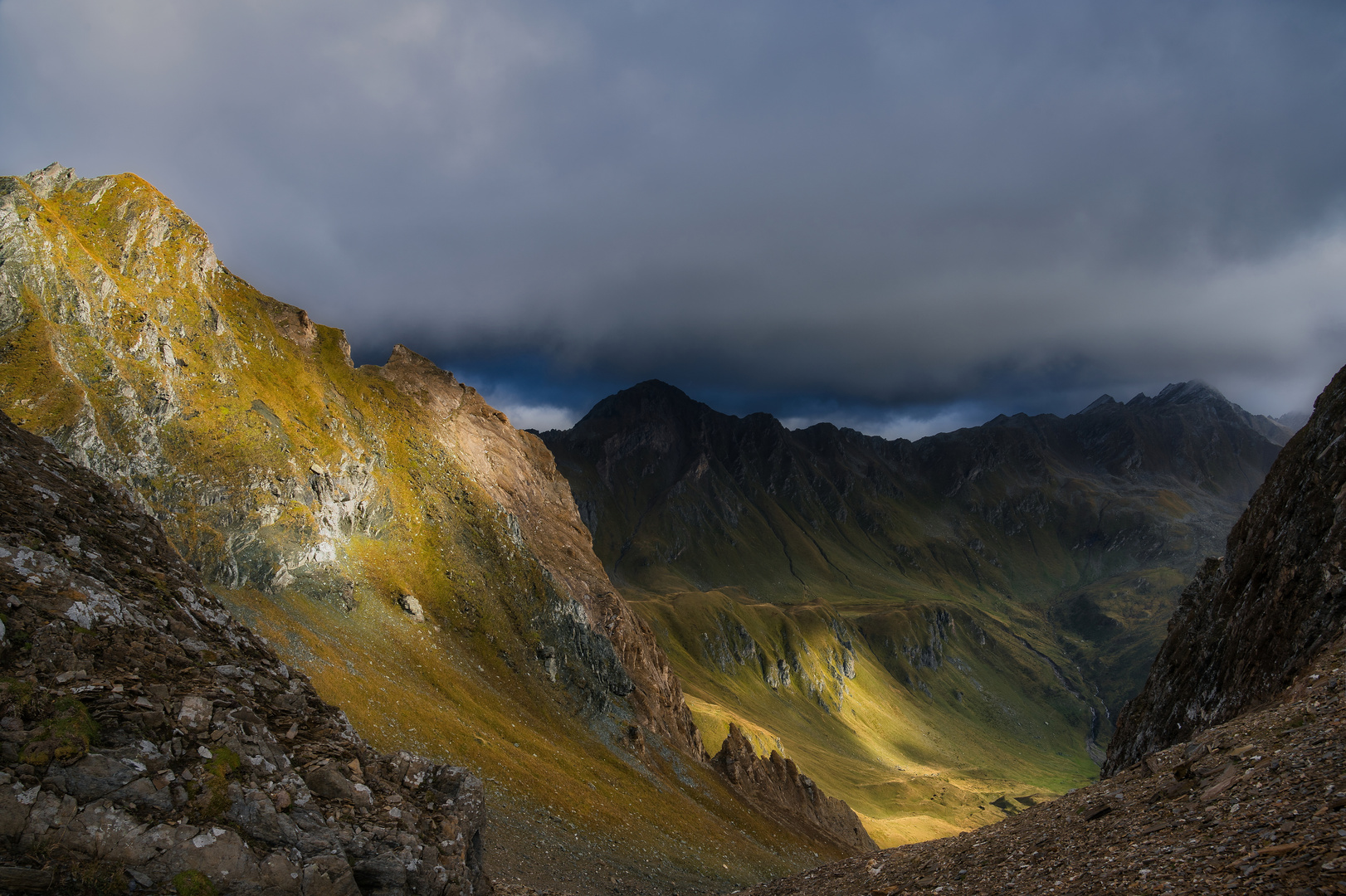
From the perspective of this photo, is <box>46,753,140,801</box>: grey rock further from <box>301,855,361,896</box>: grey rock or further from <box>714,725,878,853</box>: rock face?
<box>714,725,878,853</box>: rock face

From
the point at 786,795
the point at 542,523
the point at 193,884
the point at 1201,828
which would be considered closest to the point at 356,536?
the point at 542,523

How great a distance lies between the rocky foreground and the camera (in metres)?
11.9

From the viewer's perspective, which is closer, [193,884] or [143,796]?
[193,884]

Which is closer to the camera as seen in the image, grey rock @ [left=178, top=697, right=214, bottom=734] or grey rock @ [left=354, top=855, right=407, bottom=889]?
Result: grey rock @ [left=178, top=697, right=214, bottom=734]

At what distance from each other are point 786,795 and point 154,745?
119 metres

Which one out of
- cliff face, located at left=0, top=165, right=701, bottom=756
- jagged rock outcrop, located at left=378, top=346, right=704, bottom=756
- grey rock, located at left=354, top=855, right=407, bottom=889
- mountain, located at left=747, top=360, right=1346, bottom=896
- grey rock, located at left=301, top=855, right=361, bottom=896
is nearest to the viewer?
mountain, located at left=747, top=360, right=1346, bottom=896

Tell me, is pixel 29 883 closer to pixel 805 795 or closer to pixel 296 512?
pixel 296 512

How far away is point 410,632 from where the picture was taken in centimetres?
7119

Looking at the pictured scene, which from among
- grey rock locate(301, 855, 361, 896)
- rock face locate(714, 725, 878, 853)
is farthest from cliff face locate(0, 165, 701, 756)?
grey rock locate(301, 855, 361, 896)

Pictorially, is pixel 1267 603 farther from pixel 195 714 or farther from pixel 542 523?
pixel 542 523

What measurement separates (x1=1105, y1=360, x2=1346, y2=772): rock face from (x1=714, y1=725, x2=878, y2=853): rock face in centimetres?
6297

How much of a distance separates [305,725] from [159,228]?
80158 millimetres

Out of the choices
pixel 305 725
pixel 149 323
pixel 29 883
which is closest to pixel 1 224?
pixel 149 323

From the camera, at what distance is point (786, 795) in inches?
4469
